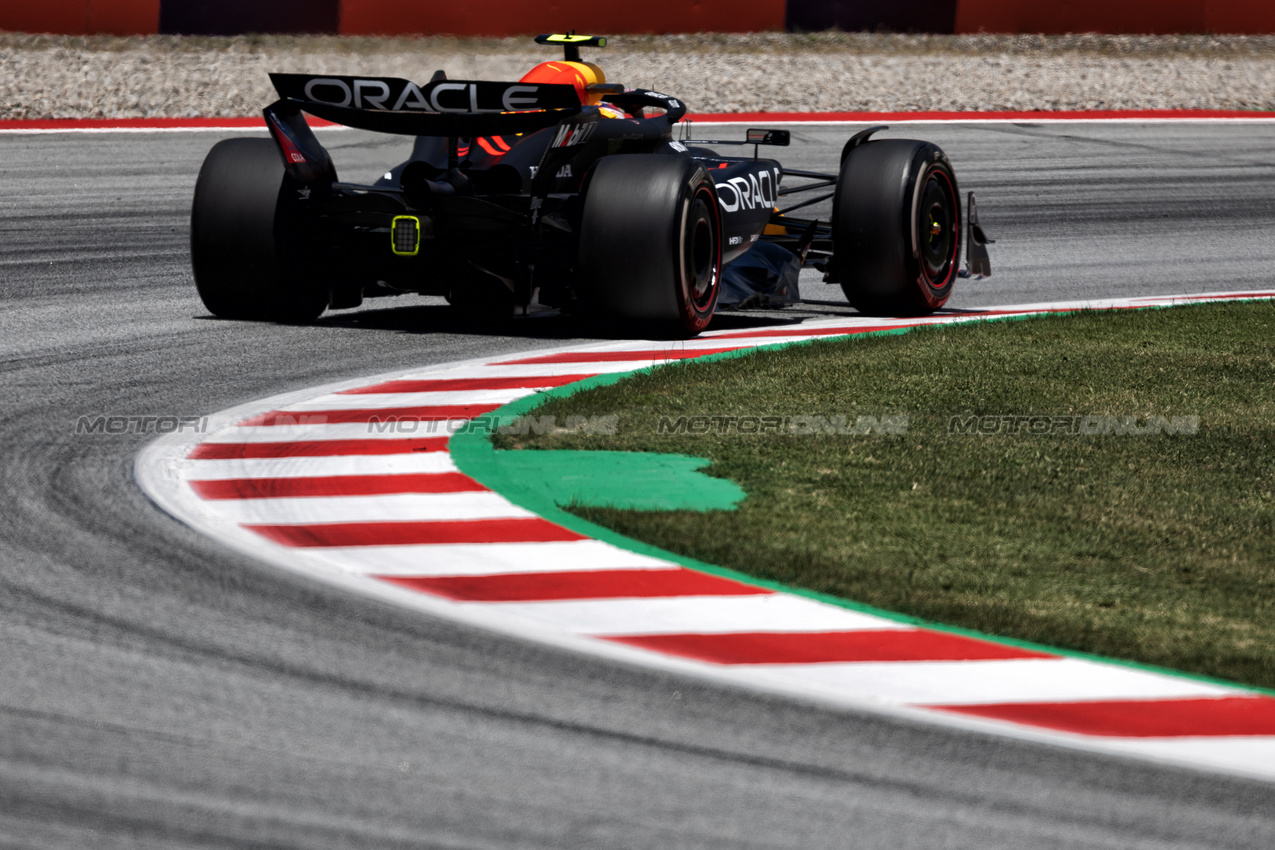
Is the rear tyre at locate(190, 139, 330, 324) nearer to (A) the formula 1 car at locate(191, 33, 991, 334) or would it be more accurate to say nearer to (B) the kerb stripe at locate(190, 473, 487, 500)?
(A) the formula 1 car at locate(191, 33, 991, 334)

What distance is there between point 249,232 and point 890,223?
338 centimetres

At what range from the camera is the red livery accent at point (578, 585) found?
4805 mm

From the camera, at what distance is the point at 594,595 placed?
4809 millimetres

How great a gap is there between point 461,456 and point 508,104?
8.60ft

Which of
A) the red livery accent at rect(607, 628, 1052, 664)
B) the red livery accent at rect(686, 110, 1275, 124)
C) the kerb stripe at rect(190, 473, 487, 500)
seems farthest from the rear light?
the red livery accent at rect(686, 110, 1275, 124)

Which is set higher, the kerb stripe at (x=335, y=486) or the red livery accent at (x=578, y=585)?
the red livery accent at (x=578, y=585)

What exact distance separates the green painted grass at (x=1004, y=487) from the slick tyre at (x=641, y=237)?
22.5 inches

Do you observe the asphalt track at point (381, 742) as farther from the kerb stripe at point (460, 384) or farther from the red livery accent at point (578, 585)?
the kerb stripe at point (460, 384)

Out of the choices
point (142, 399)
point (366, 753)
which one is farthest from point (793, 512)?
point (142, 399)

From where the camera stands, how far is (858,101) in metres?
21.8

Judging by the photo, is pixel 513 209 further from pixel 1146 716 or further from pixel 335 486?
pixel 1146 716

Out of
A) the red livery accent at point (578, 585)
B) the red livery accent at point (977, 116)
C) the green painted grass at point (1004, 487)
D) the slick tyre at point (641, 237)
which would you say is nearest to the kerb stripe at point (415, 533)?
the green painted grass at point (1004, 487)

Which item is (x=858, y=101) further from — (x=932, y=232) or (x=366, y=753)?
(x=366, y=753)

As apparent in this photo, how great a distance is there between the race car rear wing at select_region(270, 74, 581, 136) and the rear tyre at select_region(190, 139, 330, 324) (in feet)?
1.51
